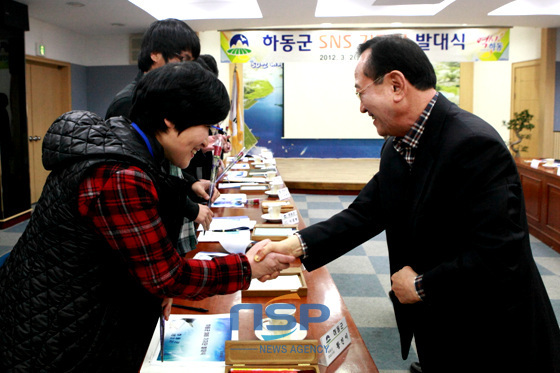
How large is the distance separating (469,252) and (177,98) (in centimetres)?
80

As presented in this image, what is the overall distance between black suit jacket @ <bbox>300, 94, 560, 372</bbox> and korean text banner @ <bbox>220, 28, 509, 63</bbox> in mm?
6311

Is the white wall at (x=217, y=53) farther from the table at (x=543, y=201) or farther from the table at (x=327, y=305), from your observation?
the table at (x=327, y=305)

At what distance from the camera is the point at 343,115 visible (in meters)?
10.3

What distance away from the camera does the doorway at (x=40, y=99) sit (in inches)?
264

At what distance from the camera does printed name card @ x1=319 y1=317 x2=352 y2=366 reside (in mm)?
1122

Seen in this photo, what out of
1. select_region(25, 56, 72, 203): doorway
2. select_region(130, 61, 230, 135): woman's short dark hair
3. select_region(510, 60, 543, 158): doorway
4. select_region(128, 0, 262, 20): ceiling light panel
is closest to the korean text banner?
select_region(128, 0, 262, 20): ceiling light panel

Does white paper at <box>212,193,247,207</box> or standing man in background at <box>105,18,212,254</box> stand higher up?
standing man in background at <box>105,18,212,254</box>

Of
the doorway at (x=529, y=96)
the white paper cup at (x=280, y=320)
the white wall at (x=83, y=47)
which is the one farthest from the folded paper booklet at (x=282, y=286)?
the doorway at (x=529, y=96)

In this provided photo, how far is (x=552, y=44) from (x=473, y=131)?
8.07m

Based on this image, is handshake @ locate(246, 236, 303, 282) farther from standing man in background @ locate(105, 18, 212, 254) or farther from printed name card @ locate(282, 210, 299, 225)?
printed name card @ locate(282, 210, 299, 225)

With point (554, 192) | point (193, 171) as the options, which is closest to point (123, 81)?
point (193, 171)

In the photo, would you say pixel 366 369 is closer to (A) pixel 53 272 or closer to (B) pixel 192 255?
(A) pixel 53 272

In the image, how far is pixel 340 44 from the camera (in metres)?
7.35

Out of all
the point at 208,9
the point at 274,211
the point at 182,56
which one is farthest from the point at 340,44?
the point at 182,56
